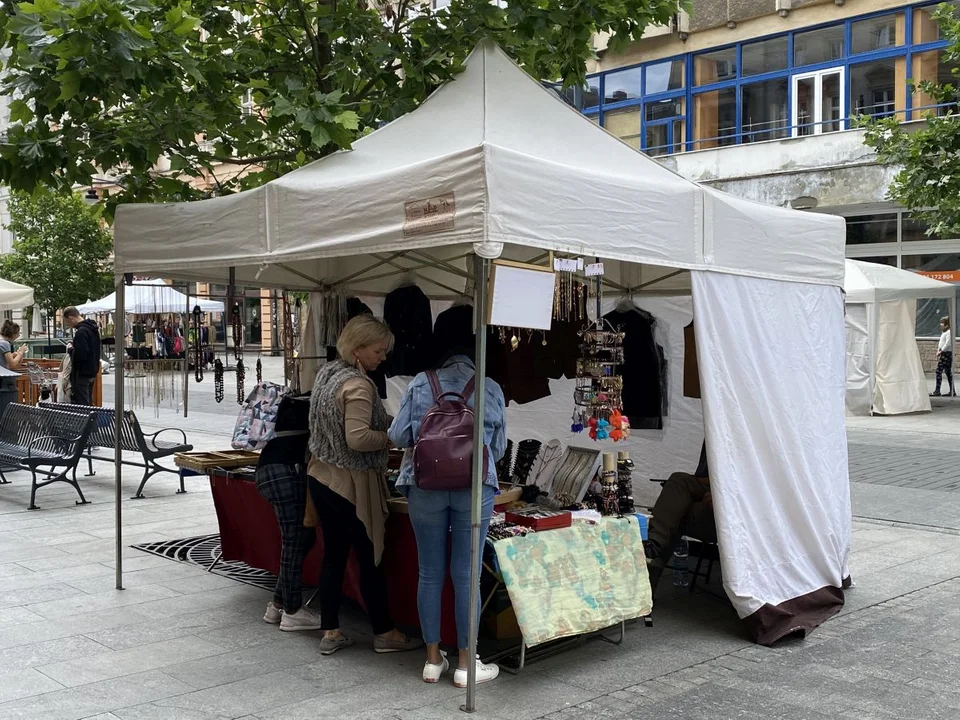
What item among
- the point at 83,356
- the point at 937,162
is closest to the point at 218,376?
the point at 83,356

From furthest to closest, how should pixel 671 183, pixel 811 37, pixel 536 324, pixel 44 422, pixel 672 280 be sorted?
pixel 811 37, pixel 44 422, pixel 672 280, pixel 671 183, pixel 536 324

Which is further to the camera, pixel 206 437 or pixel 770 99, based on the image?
pixel 770 99

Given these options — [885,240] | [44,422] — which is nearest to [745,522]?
[44,422]

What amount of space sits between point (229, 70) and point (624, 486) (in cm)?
411

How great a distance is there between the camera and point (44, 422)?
1029cm

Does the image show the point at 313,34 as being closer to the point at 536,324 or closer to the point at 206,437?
the point at 536,324

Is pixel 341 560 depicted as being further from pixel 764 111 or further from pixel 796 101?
pixel 764 111

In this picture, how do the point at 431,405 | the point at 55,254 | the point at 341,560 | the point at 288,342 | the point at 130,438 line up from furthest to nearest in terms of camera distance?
the point at 55,254
the point at 130,438
the point at 288,342
the point at 341,560
the point at 431,405

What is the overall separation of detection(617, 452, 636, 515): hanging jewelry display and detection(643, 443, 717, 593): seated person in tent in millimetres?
424

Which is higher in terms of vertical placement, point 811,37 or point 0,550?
point 811,37

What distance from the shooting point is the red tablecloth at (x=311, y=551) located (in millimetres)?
5258

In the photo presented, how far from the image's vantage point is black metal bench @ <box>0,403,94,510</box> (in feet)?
31.3

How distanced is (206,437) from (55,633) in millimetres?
9056

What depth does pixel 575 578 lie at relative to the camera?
500 centimetres
